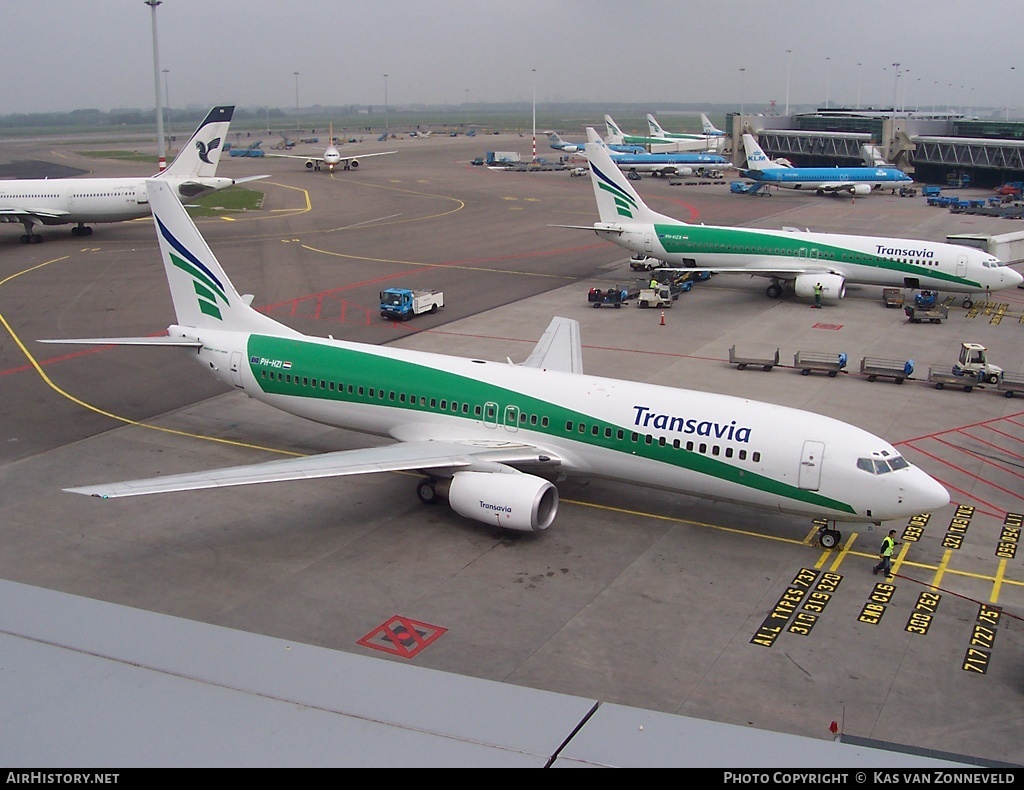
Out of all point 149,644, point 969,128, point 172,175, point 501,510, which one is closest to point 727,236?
point 501,510

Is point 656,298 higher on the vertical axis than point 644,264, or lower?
lower

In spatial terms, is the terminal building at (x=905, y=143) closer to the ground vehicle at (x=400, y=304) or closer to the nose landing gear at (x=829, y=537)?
the ground vehicle at (x=400, y=304)

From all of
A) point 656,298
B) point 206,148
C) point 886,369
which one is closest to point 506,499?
point 886,369

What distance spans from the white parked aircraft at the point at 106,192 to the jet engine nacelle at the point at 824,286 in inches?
1878

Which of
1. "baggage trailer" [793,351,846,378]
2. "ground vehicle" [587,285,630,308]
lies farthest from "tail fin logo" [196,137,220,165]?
"baggage trailer" [793,351,846,378]

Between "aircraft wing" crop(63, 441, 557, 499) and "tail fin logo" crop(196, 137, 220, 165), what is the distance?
5589cm

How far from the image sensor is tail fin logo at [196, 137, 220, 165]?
75.6 meters

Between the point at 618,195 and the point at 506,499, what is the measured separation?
41640mm

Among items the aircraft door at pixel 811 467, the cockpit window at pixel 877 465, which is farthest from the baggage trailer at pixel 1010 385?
the aircraft door at pixel 811 467

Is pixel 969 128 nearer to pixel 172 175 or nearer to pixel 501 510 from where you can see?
pixel 172 175

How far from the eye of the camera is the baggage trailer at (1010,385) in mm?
39719

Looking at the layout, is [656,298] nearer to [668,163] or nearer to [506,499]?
[506,499]

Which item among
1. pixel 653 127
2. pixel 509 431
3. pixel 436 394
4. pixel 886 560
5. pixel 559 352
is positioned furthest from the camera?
pixel 653 127

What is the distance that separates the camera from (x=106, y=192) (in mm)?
76375
